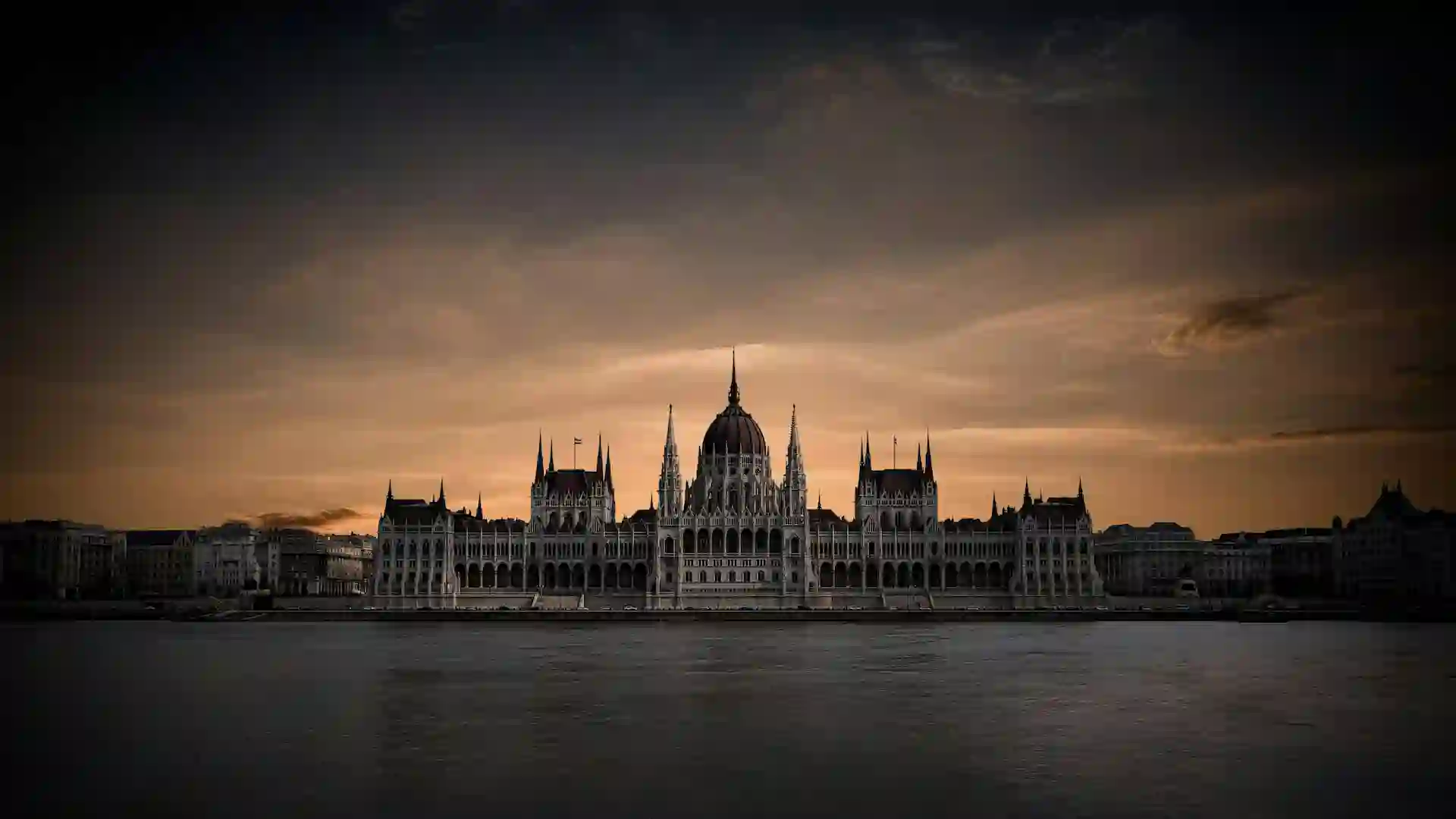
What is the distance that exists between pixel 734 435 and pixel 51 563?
3560 inches

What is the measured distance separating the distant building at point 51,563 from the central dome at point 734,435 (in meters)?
80.5

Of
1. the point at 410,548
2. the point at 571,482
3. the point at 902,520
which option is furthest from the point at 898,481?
the point at 410,548

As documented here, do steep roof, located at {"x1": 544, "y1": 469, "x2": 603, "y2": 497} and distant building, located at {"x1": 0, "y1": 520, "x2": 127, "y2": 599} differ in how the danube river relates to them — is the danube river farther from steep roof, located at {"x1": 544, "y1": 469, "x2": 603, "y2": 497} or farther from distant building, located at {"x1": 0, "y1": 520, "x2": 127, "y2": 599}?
distant building, located at {"x1": 0, "y1": 520, "x2": 127, "y2": 599}

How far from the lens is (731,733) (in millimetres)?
43938

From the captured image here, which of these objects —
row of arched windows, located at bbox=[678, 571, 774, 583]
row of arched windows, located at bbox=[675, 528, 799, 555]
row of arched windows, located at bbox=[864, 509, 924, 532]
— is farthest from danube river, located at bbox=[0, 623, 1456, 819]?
row of arched windows, located at bbox=[864, 509, 924, 532]

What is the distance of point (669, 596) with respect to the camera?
15212cm

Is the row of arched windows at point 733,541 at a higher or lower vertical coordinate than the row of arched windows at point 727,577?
higher

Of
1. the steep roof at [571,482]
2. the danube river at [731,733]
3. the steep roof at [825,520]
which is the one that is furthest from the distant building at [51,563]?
the danube river at [731,733]

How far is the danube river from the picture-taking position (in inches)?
1299

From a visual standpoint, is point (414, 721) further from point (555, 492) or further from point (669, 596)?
point (555, 492)

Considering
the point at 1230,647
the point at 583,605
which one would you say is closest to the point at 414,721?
the point at 1230,647

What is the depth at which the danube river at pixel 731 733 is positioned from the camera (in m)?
33.0

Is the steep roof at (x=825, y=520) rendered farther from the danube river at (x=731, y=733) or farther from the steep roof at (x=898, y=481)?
the danube river at (x=731, y=733)

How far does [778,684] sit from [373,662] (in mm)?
24648
